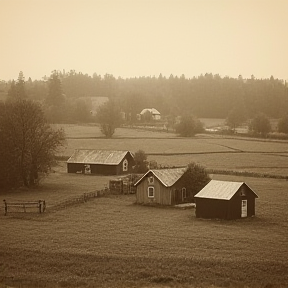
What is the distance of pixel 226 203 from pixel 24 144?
28810mm

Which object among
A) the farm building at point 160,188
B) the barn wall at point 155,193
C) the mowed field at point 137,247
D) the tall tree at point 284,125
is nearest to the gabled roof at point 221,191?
the mowed field at point 137,247

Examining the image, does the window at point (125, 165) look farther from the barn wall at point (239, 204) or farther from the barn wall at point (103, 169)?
the barn wall at point (239, 204)

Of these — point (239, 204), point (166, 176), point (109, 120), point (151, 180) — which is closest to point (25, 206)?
point (151, 180)

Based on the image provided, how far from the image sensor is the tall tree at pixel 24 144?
61.8 meters

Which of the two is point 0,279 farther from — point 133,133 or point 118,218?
point 133,133

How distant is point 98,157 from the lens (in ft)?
251

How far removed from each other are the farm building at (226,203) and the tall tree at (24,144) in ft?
82.3

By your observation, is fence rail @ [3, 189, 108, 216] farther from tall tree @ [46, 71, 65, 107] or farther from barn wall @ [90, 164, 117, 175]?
tall tree @ [46, 71, 65, 107]

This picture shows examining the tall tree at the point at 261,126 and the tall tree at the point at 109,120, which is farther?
the tall tree at the point at 261,126

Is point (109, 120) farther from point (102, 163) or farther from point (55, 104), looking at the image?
point (102, 163)

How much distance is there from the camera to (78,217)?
44938mm

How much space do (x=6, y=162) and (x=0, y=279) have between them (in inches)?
1303

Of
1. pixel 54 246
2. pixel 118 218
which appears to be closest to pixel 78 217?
pixel 118 218

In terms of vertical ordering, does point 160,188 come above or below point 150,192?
above
